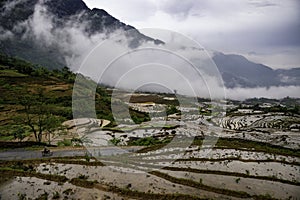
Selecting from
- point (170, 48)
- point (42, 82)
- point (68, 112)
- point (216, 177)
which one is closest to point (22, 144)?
point (170, 48)

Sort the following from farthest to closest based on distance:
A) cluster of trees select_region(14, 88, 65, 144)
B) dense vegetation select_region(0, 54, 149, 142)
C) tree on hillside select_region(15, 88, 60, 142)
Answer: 1. dense vegetation select_region(0, 54, 149, 142)
2. tree on hillside select_region(15, 88, 60, 142)
3. cluster of trees select_region(14, 88, 65, 144)

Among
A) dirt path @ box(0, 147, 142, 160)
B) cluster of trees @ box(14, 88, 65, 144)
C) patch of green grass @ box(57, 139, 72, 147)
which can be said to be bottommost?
patch of green grass @ box(57, 139, 72, 147)

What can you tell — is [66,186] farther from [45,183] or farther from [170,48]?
[170,48]

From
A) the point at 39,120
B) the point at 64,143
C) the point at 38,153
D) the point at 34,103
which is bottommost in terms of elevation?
the point at 64,143

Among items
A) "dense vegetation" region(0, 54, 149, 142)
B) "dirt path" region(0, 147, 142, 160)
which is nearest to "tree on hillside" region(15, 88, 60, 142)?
"dense vegetation" region(0, 54, 149, 142)

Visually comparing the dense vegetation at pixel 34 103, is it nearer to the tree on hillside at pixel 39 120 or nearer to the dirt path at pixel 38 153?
the tree on hillside at pixel 39 120

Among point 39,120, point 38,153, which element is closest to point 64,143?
point 39,120

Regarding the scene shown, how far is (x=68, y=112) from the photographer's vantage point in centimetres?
4806

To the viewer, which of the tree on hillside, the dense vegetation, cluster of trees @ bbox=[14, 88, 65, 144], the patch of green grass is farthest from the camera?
the dense vegetation

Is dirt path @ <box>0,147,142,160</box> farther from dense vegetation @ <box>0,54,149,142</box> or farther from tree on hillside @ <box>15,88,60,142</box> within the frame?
dense vegetation @ <box>0,54,149,142</box>

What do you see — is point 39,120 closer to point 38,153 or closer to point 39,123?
point 39,123

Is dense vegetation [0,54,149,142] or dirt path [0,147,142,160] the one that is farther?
dense vegetation [0,54,149,142]

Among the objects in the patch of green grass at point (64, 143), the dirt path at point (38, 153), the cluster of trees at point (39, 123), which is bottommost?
the patch of green grass at point (64, 143)

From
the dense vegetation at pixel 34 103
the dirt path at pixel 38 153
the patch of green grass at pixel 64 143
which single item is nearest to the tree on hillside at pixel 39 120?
the dense vegetation at pixel 34 103
